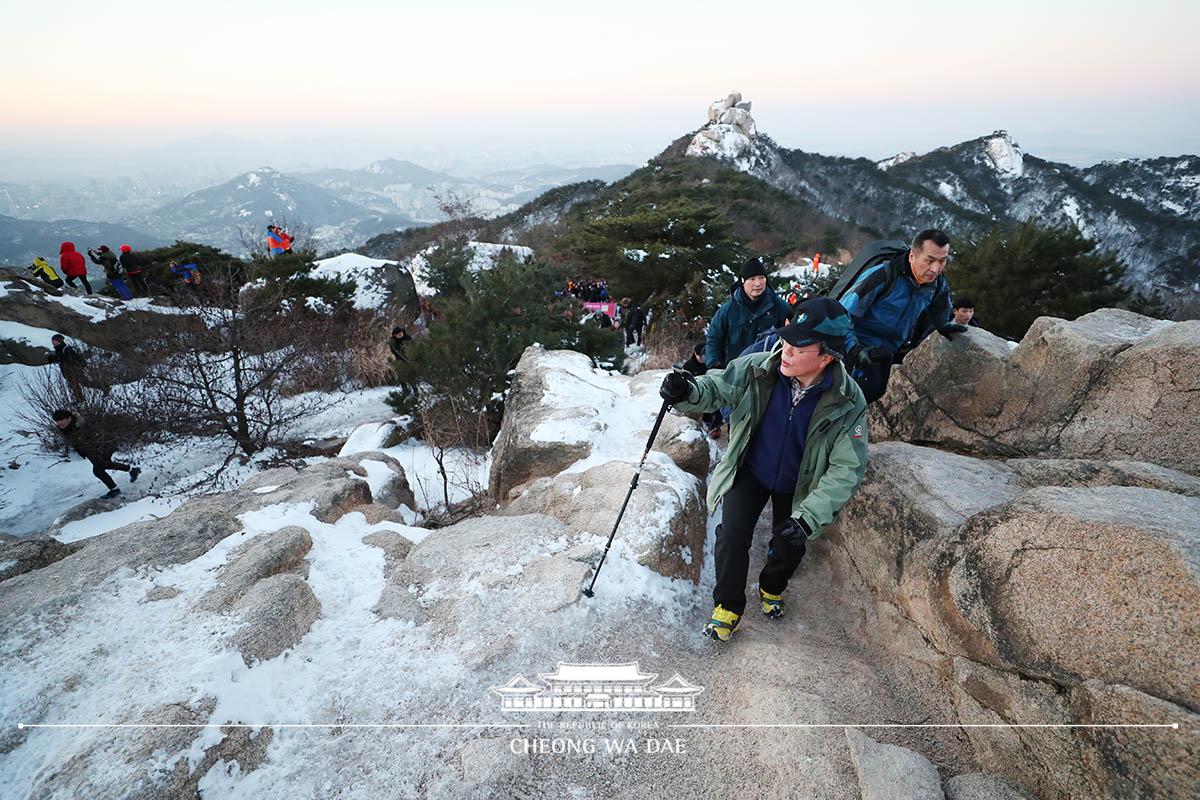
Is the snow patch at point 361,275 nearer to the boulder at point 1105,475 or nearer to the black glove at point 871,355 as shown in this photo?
the black glove at point 871,355

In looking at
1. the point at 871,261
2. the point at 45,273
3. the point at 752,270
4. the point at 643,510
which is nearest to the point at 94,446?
the point at 643,510

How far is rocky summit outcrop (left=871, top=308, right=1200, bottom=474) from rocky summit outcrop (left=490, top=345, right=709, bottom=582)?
2.00m

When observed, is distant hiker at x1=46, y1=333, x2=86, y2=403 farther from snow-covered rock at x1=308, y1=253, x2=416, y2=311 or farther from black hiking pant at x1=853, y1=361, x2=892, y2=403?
black hiking pant at x1=853, y1=361, x2=892, y2=403

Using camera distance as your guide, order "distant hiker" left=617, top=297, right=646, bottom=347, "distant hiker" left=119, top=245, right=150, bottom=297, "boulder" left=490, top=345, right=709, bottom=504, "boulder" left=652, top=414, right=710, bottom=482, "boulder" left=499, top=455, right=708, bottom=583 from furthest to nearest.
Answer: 1. "distant hiker" left=119, top=245, right=150, bottom=297
2. "distant hiker" left=617, top=297, right=646, bottom=347
3. "boulder" left=490, top=345, right=709, bottom=504
4. "boulder" left=652, top=414, right=710, bottom=482
5. "boulder" left=499, top=455, right=708, bottom=583

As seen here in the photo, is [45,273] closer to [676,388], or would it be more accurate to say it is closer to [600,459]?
[600,459]

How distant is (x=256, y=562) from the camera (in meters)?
3.25

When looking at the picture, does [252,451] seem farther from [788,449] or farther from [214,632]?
[788,449]

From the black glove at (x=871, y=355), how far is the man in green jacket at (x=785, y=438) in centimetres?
92

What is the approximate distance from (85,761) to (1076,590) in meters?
3.94

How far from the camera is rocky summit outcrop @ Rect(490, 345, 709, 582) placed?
3697 millimetres

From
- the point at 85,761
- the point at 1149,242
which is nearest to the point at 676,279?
the point at 85,761

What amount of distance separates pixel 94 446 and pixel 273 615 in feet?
24.4

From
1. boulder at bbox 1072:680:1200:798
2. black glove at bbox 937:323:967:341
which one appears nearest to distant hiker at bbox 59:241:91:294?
black glove at bbox 937:323:967:341

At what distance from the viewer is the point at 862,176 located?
5234cm
